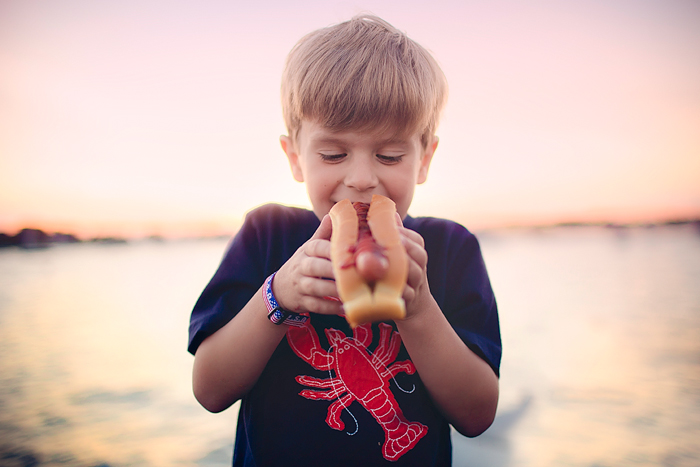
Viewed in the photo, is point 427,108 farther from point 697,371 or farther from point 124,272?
point 124,272

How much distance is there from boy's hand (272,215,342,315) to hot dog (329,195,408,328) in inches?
2.2

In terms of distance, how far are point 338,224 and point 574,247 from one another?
1627cm

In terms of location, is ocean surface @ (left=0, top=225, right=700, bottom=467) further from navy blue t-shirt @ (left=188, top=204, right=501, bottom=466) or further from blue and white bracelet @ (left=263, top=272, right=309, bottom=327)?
blue and white bracelet @ (left=263, top=272, right=309, bottom=327)

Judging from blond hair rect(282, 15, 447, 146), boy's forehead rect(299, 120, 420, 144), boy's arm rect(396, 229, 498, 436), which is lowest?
boy's arm rect(396, 229, 498, 436)

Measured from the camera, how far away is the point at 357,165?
1379mm

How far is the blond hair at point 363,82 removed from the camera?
1.40m

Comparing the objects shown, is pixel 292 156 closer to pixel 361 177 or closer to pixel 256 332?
pixel 361 177

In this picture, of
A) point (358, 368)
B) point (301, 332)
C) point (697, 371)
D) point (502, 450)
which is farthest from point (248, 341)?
point (697, 371)

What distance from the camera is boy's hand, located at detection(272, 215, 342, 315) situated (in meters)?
1.04

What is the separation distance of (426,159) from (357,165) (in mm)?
546

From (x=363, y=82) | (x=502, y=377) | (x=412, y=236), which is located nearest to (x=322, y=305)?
(x=412, y=236)

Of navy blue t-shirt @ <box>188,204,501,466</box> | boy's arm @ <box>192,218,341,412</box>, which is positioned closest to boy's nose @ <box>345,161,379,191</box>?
boy's arm @ <box>192,218,341,412</box>

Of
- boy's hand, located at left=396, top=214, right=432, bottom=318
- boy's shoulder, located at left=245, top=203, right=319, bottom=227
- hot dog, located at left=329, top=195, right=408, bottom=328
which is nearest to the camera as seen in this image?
hot dog, located at left=329, top=195, right=408, bottom=328

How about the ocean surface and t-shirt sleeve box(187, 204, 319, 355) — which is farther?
the ocean surface
